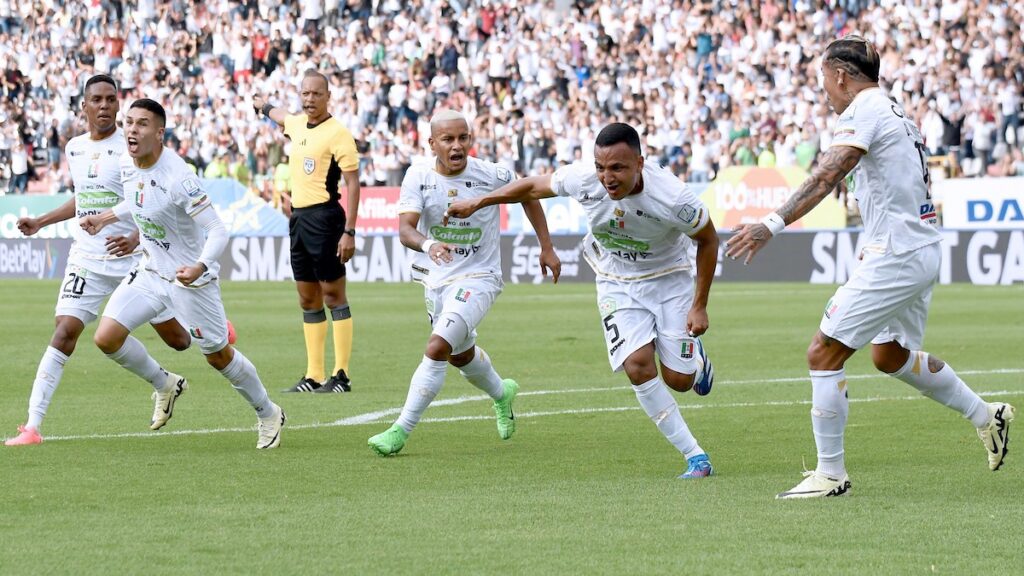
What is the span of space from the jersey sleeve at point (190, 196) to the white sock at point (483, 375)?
72.6 inches

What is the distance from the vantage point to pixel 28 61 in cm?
4991

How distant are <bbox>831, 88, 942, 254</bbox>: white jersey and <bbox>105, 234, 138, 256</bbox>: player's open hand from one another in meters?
4.61

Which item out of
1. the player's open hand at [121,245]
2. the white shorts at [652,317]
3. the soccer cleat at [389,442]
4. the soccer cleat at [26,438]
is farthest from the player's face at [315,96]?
the white shorts at [652,317]

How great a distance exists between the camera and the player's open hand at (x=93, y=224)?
1011cm

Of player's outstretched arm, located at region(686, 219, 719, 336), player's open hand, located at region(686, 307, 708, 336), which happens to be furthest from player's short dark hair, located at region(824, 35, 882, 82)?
player's open hand, located at region(686, 307, 708, 336)

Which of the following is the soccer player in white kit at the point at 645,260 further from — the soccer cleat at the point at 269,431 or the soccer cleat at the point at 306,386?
the soccer cleat at the point at 306,386

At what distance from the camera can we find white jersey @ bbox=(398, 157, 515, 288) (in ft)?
32.9

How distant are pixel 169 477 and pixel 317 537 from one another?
2034 mm

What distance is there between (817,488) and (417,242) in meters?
2.96

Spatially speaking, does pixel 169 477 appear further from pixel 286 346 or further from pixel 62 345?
pixel 286 346

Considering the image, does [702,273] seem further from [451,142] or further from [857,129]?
[451,142]

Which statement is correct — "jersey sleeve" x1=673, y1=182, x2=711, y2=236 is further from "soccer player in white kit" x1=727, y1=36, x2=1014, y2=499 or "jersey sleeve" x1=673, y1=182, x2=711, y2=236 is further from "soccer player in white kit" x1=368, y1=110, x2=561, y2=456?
"soccer player in white kit" x1=368, y1=110, x2=561, y2=456

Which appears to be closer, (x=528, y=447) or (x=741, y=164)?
(x=528, y=447)

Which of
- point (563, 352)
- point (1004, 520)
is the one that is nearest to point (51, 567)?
point (1004, 520)
